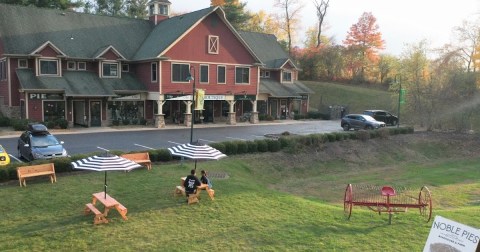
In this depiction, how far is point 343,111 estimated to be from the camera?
53438 mm

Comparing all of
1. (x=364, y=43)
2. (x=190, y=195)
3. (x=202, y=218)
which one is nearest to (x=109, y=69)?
(x=190, y=195)

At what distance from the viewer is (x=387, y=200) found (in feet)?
44.7

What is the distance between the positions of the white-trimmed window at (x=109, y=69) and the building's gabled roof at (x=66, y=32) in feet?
5.05

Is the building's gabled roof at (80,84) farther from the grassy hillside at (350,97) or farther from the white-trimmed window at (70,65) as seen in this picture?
the grassy hillside at (350,97)

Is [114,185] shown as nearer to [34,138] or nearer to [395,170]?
[34,138]

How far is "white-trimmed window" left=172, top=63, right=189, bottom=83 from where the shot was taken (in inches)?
1545

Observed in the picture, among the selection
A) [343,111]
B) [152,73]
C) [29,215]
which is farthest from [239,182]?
[343,111]

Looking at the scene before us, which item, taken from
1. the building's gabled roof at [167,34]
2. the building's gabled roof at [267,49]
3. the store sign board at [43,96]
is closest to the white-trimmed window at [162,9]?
the building's gabled roof at [167,34]

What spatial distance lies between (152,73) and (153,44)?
11.7 ft

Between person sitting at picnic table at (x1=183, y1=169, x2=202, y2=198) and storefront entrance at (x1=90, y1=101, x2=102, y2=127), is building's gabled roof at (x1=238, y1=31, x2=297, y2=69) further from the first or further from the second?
person sitting at picnic table at (x1=183, y1=169, x2=202, y2=198)

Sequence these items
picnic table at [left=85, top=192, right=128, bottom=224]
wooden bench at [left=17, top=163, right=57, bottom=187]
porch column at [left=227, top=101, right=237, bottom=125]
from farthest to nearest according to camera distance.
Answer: porch column at [left=227, top=101, right=237, bottom=125]
wooden bench at [left=17, top=163, right=57, bottom=187]
picnic table at [left=85, top=192, right=128, bottom=224]

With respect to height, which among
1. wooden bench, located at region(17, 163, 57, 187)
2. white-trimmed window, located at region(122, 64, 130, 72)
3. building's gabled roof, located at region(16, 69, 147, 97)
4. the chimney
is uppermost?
the chimney

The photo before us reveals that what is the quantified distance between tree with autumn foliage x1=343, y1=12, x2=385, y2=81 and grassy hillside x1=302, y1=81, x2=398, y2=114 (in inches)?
279

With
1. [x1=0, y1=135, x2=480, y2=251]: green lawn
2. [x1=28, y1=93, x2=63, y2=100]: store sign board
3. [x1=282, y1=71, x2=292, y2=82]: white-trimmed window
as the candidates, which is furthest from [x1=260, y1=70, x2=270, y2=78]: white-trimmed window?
[x1=0, y1=135, x2=480, y2=251]: green lawn
